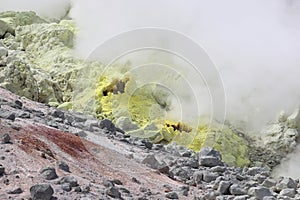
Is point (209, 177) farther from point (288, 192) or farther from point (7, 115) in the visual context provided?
point (7, 115)

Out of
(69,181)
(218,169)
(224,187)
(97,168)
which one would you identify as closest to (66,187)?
(69,181)

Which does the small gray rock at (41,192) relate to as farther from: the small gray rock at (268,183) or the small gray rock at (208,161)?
the small gray rock at (208,161)

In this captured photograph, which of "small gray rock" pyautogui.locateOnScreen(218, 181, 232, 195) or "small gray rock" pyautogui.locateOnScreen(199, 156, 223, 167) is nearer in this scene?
"small gray rock" pyautogui.locateOnScreen(218, 181, 232, 195)

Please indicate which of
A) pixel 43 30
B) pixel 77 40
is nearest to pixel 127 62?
pixel 77 40

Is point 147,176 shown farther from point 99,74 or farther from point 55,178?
point 99,74

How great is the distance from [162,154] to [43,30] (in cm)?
1329

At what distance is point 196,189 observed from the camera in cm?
830

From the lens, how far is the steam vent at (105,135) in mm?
6418

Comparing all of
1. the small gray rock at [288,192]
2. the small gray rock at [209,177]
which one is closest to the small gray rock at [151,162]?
the small gray rock at [209,177]

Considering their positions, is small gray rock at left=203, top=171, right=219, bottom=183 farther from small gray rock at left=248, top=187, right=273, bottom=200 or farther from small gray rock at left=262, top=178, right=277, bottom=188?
small gray rock at left=248, top=187, right=273, bottom=200

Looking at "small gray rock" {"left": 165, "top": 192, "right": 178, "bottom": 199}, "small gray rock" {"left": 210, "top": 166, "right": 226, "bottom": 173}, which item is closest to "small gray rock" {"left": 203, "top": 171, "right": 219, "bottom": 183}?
"small gray rock" {"left": 210, "top": 166, "right": 226, "bottom": 173}

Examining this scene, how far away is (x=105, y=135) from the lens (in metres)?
10.6

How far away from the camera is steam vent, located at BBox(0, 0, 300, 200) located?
6.42 metres

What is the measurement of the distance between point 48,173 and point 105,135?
190 inches
